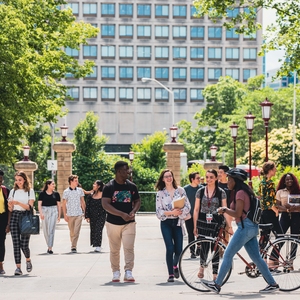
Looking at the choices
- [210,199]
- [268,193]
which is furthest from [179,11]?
[210,199]

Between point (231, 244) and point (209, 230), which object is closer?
point (231, 244)

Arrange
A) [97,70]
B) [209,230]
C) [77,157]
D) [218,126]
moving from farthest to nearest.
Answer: [97,70] < [218,126] < [77,157] < [209,230]

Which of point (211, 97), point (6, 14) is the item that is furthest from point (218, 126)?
point (6, 14)

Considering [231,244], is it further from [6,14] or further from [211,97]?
[211,97]

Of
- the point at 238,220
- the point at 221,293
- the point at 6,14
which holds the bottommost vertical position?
the point at 221,293

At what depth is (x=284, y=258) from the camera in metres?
13.0

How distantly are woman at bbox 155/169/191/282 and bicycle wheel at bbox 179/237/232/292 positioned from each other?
851mm

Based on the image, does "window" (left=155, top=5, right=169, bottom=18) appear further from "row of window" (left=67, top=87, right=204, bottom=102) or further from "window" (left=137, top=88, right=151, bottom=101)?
"window" (left=137, top=88, right=151, bottom=101)

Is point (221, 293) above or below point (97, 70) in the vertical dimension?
below

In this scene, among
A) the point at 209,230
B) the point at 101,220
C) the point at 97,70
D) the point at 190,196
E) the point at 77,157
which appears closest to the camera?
the point at 209,230

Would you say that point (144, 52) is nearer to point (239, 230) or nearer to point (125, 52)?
point (125, 52)

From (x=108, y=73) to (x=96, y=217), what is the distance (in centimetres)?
9095

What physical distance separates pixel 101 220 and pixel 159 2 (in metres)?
93.0

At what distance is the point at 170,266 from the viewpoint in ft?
45.1
